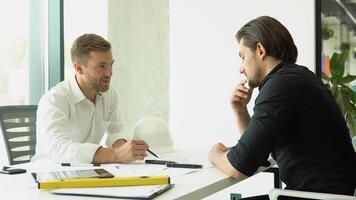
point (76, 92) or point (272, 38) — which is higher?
point (272, 38)

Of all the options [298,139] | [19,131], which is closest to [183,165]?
[298,139]

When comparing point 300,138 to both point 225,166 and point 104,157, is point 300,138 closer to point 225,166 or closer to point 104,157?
point 225,166

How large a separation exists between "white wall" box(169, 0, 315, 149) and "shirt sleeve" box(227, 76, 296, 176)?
1961mm

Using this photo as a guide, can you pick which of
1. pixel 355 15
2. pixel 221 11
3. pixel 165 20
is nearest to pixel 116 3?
pixel 165 20

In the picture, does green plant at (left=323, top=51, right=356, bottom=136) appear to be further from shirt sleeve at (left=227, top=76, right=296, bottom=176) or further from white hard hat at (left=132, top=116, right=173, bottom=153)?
shirt sleeve at (left=227, top=76, right=296, bottom=176)

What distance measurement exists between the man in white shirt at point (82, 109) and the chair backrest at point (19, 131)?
135 mm

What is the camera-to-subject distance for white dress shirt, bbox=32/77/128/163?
2086 millimetres

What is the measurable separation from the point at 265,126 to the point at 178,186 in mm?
367

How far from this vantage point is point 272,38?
5.99 feet

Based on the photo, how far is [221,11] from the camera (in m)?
3.77

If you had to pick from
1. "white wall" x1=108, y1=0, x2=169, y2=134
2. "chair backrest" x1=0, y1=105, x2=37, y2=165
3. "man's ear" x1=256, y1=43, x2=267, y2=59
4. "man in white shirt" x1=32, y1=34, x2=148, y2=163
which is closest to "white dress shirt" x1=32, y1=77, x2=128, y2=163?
"man in white shirt" x1=32, y1=34, x2=148, y2=163

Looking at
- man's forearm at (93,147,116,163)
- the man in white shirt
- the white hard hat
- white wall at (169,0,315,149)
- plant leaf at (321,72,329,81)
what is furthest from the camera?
white wall at (169,0,315,149)

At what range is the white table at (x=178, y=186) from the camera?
134 cm

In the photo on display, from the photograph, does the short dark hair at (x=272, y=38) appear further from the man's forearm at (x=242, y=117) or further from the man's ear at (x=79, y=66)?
the man's ear at (x=79, y=66)
